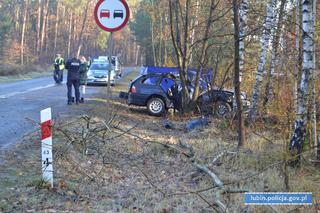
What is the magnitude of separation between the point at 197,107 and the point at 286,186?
29.5 ft

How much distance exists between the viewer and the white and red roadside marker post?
5230mm

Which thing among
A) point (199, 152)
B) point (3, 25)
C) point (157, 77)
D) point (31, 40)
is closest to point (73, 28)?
point (31, 40)

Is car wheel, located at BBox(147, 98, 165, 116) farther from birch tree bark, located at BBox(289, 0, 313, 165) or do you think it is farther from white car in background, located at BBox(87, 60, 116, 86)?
white car in background, located at BBox(87, 60, 116, 86)

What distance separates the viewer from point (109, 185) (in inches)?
240

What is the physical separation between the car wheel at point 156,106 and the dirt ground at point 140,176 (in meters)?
5.64

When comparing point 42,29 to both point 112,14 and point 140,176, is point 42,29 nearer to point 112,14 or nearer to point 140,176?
point 112,14

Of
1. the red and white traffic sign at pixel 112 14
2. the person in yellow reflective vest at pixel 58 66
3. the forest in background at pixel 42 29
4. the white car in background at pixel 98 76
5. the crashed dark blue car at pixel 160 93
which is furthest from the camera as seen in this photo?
the forest in background at pixel 42 29

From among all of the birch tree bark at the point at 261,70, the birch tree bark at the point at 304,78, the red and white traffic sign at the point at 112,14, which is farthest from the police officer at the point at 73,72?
the birch tree bark at the point at 304,78

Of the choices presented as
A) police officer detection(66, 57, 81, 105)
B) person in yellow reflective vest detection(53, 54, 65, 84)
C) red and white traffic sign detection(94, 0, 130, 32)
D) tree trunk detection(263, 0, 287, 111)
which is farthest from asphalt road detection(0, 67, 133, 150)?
person in yellow reflective vest detection(53, 54, 65, 84)

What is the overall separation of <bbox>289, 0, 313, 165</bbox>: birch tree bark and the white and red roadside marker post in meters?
3.77

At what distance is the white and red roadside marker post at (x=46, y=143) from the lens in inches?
206

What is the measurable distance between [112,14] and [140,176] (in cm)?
288

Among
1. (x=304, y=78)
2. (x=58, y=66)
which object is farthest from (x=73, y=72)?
(x=58, y=66)

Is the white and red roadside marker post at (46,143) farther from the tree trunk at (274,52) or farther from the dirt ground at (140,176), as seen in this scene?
the tree trunk at (274,52)
